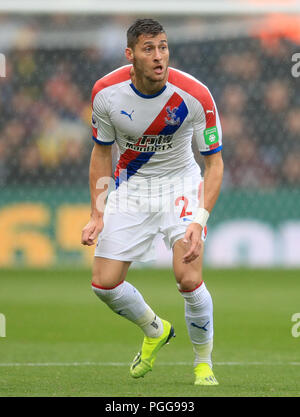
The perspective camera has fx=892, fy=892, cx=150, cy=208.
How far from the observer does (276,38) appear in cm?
1424

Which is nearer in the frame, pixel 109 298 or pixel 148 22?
pixel 148 22

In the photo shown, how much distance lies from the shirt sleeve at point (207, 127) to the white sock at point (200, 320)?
89 cm

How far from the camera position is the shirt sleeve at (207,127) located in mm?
5723

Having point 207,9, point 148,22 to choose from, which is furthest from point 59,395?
point 207,9

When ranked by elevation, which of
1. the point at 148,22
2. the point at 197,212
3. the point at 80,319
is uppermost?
the point at 148,22

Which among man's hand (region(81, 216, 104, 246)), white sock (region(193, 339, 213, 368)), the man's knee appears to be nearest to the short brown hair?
man's hand (region(81, 216, 104, 246))

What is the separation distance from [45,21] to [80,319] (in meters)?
5.23

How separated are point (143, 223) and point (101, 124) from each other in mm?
721

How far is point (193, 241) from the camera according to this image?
5398 millimetres

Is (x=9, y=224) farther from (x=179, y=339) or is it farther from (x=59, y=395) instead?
(x=59, y=395)
